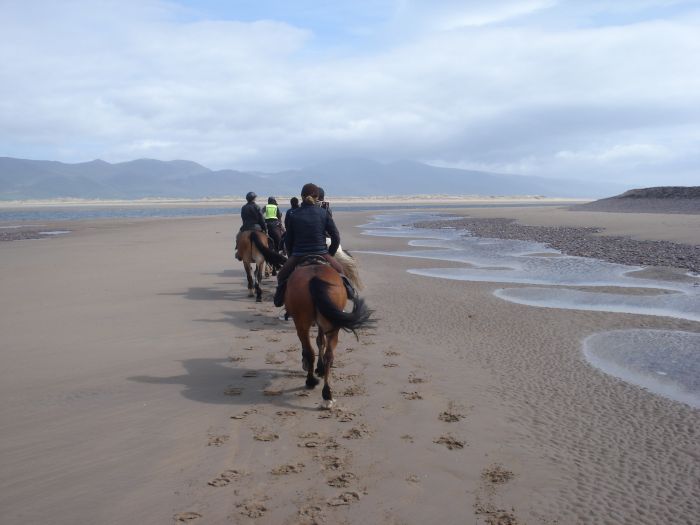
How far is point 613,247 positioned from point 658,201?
29094 millimetres

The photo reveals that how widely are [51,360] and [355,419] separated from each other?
4.87 meters

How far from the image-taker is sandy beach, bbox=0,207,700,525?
4191 millimetres

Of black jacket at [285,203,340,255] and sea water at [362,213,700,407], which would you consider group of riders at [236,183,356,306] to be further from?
sea water at [362,213,700,407]

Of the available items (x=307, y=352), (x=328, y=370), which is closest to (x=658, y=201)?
(x=307, y=352)

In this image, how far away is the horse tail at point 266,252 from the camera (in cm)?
1090

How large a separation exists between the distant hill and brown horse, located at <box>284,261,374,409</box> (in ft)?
133

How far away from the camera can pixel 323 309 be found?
6.22 metres

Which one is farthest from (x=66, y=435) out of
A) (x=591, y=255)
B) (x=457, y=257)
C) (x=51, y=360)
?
(x=591, y=255)

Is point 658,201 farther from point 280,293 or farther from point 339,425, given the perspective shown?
point 339,425

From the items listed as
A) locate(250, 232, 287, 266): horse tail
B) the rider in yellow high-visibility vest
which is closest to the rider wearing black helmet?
locate(250, 232, 287, 266): horse tail

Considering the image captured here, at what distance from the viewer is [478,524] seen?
3943 millimetres

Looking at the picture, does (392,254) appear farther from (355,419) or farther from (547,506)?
(547,506)

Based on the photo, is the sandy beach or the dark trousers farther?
the dark trousers

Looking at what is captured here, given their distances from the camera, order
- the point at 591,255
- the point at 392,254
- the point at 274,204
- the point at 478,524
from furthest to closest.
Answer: the point at 392,254 < the point at 591,255 < the point at 274,204 < the point at 478,524
